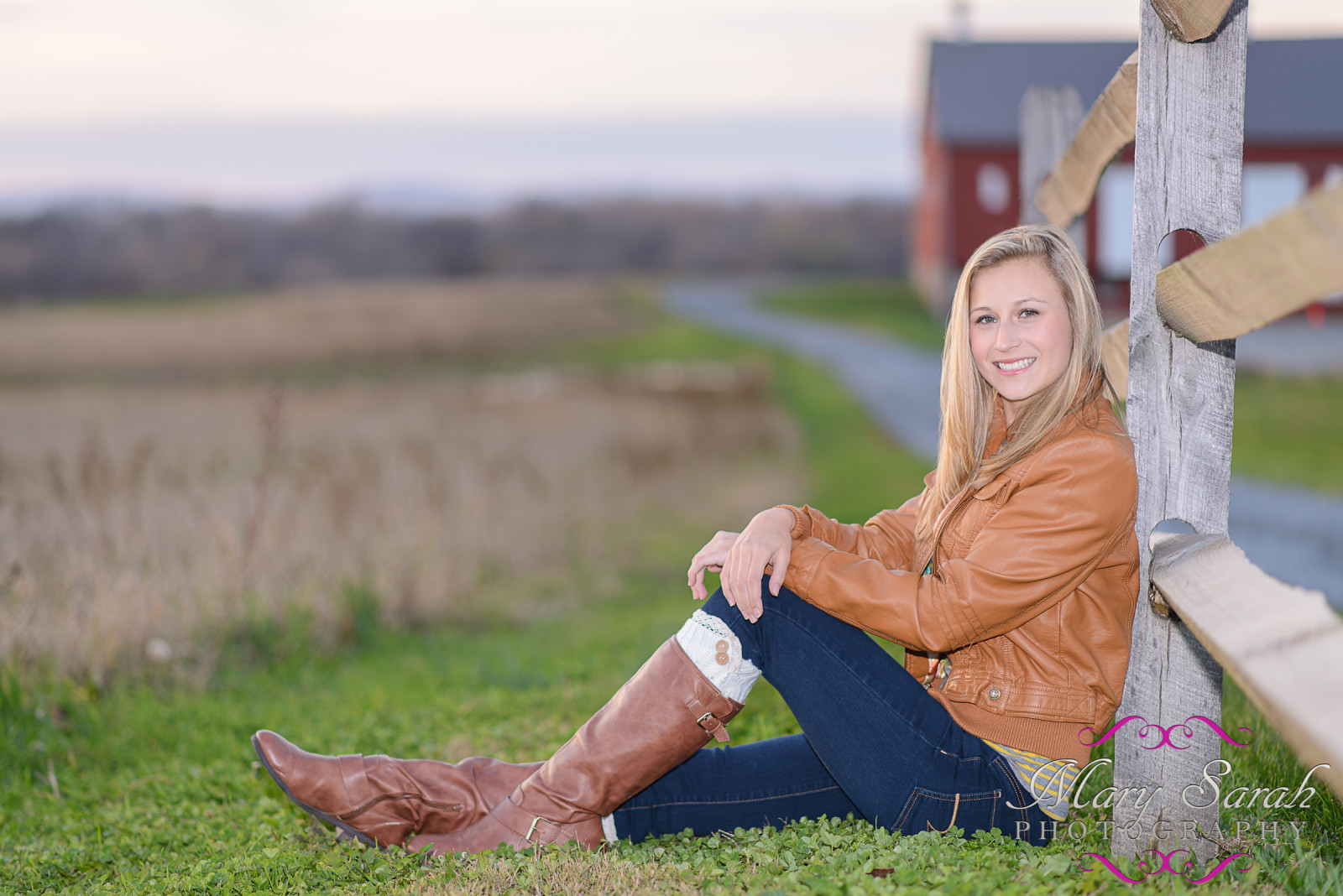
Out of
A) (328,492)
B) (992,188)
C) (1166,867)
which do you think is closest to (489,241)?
(992,188)

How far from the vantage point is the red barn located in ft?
66.8

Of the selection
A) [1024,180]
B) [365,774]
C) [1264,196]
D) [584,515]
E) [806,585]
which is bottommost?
[584,515]

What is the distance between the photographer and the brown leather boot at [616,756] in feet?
7.84

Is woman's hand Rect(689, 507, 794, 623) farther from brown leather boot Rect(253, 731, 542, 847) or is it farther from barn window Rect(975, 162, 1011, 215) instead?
barn window Rect(975, 162, 1011, 215)

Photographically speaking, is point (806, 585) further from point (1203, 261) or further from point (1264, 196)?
point (1264, 196)

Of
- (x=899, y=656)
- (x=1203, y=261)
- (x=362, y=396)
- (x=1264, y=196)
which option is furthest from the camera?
(x=1264, y=196)

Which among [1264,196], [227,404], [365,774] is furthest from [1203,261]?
[1264,196]

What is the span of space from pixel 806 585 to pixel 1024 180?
2.80m

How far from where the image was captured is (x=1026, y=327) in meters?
2.33

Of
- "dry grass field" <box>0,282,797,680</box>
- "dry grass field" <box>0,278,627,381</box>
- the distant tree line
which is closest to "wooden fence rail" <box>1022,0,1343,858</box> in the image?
"dry grass field" <box>0,282,797,680</box>

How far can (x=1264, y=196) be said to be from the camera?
798 inches

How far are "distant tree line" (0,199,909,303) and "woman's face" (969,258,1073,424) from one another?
46.2 meters

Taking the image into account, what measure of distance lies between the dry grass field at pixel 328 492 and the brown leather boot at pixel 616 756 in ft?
8.63

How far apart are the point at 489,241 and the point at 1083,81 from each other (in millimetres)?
44775
